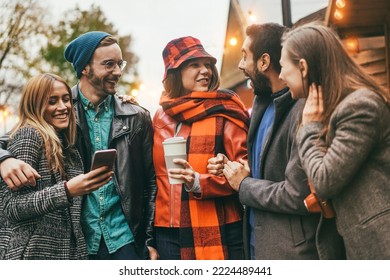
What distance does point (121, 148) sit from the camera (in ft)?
7.89

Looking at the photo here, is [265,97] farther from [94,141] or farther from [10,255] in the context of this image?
[10,255]

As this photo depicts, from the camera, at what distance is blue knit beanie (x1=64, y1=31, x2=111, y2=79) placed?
2.43m

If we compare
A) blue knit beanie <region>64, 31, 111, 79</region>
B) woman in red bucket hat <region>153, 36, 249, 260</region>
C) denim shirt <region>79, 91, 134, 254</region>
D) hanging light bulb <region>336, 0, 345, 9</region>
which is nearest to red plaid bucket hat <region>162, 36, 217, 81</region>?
woman in red bucket hat <region>153, 36, 249, 260</region>

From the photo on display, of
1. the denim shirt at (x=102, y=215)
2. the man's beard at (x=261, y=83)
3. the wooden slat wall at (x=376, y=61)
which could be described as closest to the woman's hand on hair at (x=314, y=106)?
the man's beard at (x=261, y=83)

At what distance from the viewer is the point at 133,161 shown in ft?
7.92

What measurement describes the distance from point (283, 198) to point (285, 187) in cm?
4

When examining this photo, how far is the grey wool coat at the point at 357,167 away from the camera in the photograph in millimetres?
1631

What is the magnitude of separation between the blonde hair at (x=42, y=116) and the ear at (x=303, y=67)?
40.8 inches

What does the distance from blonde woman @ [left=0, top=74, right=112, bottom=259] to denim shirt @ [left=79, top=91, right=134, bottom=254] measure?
7 cm

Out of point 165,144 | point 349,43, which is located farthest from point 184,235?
point 349,43

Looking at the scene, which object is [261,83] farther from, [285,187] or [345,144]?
[345,144]

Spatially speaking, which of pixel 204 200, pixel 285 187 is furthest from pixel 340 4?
pixel 285 187

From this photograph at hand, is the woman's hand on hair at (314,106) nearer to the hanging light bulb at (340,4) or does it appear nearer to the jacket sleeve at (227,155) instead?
the jacket sleeve at (227,155)

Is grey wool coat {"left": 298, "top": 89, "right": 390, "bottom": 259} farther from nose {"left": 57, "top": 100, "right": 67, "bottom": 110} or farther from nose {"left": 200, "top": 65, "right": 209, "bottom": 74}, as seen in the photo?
nose {"left": 57, "top": 100, "right": 67, "bottom": 110}
